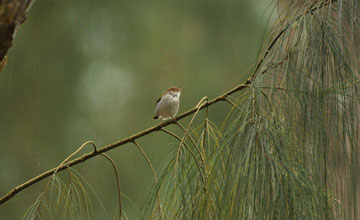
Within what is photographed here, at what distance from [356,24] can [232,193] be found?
404 millimetres

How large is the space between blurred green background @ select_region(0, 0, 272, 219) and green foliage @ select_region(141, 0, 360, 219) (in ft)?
6.29

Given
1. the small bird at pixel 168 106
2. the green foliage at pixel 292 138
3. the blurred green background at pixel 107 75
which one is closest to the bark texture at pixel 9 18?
the green foliage at pixel 292 138

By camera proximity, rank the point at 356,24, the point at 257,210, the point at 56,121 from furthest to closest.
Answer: the point at 56,121
the point at 356,24
the point at 257,210

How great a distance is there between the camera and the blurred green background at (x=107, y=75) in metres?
3.21

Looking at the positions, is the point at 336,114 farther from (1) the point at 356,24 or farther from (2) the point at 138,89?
(2) the point at 138,89

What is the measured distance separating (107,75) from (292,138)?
2447 mm

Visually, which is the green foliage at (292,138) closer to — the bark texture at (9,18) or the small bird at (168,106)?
the bark texture at (9,18)

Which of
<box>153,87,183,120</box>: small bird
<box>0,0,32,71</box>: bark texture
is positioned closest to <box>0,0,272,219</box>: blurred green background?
<box>153,87,183,120</box>: small bird

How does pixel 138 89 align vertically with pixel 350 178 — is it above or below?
above

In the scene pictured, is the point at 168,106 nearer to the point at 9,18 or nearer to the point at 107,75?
the point at 107,75

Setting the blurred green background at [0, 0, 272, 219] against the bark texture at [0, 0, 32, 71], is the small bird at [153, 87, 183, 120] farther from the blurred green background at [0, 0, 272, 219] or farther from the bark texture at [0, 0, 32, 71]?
the bark texture at [0, 0, 32, 71]

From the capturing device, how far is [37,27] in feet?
11.3

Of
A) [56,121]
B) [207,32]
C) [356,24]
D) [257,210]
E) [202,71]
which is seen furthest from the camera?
[207,32]

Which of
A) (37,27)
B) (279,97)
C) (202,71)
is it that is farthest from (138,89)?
(279,97)
